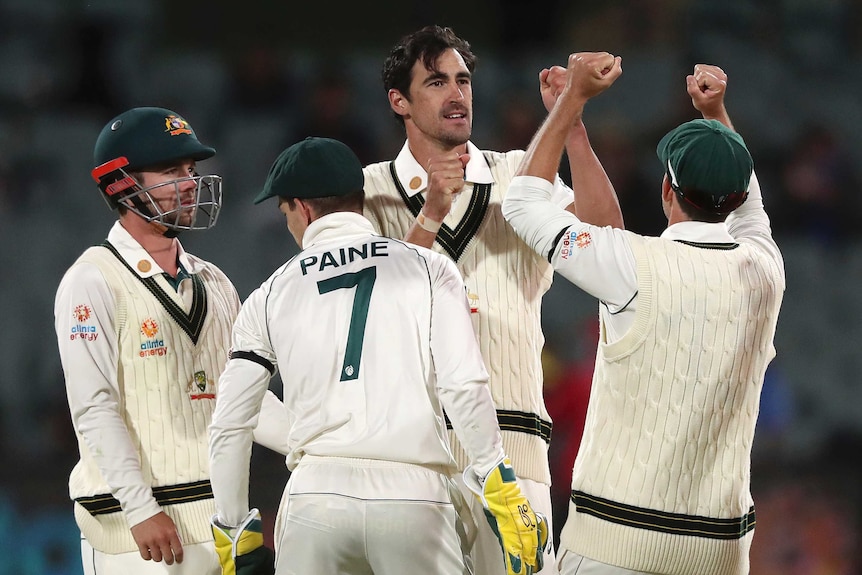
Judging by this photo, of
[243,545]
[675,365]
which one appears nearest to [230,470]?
[243,545]

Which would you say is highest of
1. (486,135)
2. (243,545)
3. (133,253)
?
(486,135)

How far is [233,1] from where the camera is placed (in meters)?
8.33

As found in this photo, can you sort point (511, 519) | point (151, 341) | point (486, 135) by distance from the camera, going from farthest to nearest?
point (486, 135), point (151, 341), point (511, 519)

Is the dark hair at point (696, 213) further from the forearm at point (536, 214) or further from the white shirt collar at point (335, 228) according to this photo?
the white shirt collar at point (335, 228)

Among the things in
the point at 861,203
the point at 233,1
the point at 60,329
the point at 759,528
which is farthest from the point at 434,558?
the point at 233,1

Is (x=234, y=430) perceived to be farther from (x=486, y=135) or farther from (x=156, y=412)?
(x=486, y=135)

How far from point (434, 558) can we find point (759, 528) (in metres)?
3.58

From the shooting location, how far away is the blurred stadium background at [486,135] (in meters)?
6.11

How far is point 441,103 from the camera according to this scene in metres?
3.71

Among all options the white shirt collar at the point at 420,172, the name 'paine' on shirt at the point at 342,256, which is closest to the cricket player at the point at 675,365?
the name 'paine' on shirt at the point at 342,256

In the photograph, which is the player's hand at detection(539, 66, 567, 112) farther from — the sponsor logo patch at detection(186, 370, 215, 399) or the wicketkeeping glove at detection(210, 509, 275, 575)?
the wicketkeeping glove at detection(210, 509, 275, 575)

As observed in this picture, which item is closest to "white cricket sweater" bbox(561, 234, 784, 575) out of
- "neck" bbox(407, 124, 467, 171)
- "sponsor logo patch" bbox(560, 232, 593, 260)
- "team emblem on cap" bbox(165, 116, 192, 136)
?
"sponsor logo patch" bbox(560, 232, 593, 260)

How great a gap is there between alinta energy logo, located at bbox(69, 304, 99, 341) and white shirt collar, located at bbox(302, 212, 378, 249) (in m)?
0.76

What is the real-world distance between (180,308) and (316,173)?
2.49 ft
